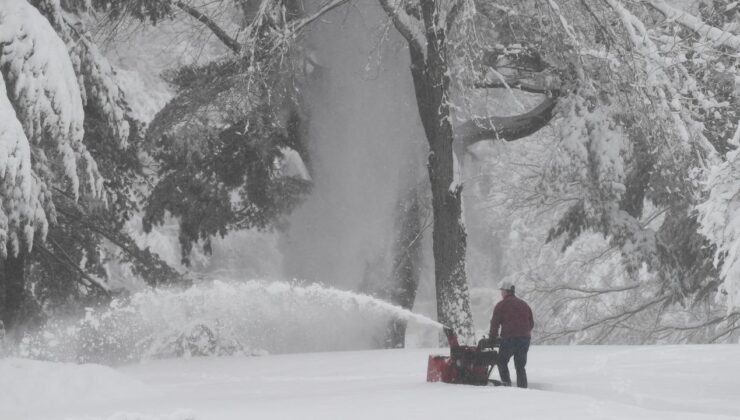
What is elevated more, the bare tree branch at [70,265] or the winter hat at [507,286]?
the winter hat at [507,286]

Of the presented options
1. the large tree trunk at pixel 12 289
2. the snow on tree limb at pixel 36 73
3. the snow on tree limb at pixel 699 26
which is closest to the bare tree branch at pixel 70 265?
the large tree trunk at pixel 12 289

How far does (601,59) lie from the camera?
647 inches

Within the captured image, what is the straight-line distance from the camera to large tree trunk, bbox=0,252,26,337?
1680 centimetres

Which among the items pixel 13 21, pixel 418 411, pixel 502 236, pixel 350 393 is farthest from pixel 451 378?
pixel 502 236

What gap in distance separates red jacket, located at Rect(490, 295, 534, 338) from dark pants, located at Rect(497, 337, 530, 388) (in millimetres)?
71

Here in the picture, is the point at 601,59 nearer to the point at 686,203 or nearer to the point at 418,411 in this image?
the point at 686,203

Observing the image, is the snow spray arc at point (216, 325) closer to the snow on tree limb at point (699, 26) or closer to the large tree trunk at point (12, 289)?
the large tree trunk at point (12, 289)

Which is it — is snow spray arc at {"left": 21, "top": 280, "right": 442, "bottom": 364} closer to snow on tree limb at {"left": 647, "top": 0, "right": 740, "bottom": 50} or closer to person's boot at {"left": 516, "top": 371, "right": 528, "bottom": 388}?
person's boot at {"left": 516, "top": 371, "right": 528, "bottom": 388}

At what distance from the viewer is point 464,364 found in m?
12.3

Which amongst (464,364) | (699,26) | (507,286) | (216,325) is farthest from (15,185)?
(699,26)

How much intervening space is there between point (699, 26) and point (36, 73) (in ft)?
28.4

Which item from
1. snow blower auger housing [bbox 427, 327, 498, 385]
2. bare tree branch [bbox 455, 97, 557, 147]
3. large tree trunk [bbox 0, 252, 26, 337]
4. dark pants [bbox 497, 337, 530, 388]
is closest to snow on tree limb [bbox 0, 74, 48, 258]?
large tree trunk [bbox 0, 252, 26, 337]

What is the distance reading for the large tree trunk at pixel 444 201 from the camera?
648 inches

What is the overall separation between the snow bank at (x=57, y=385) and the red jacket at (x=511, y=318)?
3881mm
